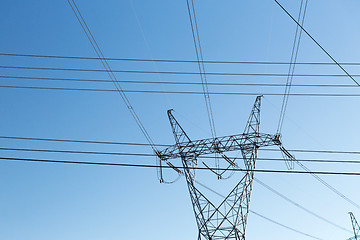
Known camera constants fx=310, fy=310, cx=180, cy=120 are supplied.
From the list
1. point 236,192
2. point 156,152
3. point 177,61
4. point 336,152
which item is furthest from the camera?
point 156,152

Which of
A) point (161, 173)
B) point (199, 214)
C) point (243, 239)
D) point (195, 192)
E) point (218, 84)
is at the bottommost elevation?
point (243, 239)

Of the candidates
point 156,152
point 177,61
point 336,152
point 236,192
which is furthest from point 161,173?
point 336,152

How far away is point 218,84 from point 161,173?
786 cm

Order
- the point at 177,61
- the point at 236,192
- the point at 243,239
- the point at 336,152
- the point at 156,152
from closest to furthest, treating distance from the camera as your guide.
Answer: the point at 336,152 < the point at 177,61 < the point at 243,239 < the point at 236,192 < the point at 156,152

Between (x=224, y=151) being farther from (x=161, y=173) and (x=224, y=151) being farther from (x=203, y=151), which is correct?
(x=161, y=173)

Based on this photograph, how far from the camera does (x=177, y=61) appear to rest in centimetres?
1666

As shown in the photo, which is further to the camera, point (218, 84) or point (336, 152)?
point (218, 84)

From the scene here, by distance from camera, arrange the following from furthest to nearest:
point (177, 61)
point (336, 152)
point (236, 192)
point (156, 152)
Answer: point (156, 152) → point (236, 192) → point (177, 61) → point (336, 152)

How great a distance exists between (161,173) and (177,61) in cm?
853

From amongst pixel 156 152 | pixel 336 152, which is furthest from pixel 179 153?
pixel 336 152

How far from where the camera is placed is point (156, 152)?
69.6 ft

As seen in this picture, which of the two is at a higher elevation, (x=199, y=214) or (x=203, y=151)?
(x=203, y=151)

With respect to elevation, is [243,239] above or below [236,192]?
below

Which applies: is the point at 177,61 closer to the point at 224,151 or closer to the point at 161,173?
the point at 224,151
